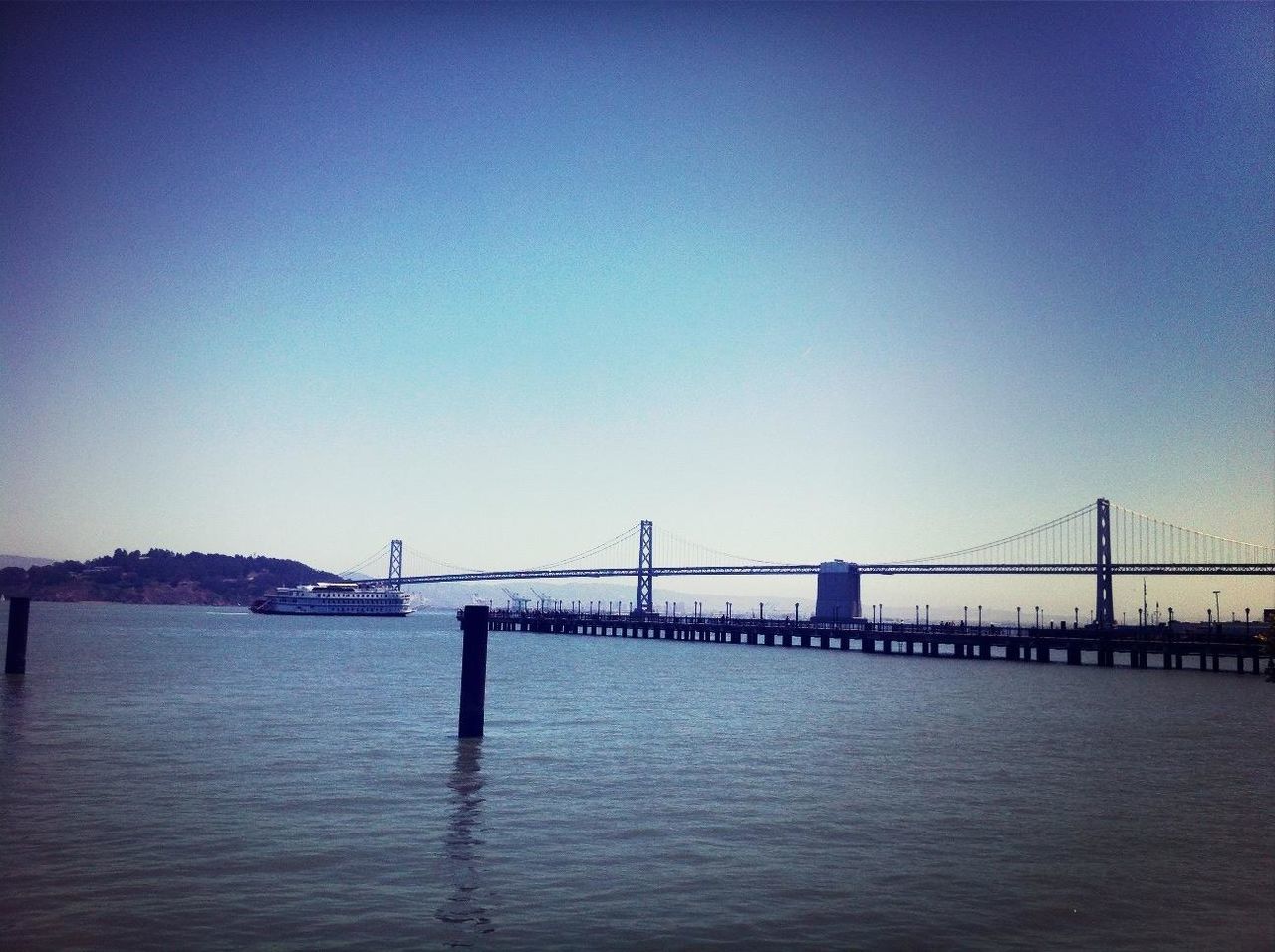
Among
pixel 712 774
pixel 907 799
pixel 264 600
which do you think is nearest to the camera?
pixel 907 799

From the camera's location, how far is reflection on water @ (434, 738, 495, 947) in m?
13.0

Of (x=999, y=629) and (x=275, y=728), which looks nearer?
(x=275, y=728)

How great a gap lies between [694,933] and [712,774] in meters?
11.6

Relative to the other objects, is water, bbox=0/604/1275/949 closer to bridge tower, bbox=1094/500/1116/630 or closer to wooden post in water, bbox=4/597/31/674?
wooden post in water, bbox=4/597/31/674

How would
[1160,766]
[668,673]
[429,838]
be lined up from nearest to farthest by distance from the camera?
[429,838], [1160,766], [668,673]

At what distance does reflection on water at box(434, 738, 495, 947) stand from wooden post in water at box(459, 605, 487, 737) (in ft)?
7.45

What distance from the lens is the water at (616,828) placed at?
1288 cm

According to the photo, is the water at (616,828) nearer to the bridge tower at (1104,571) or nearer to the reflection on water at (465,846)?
the reflection on water at (465,846)

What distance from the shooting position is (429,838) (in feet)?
55.7

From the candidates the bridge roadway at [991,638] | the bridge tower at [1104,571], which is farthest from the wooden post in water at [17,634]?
the bridge tower at [1104,571]

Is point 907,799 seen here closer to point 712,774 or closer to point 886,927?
point 712,774

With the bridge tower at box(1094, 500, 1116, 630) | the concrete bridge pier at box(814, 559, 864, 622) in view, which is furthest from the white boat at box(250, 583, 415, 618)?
the bridge tower at box(1094, 500, 1116, 630)

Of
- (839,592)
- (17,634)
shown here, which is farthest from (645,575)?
(17,634)

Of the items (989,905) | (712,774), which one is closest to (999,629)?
(712,774)
